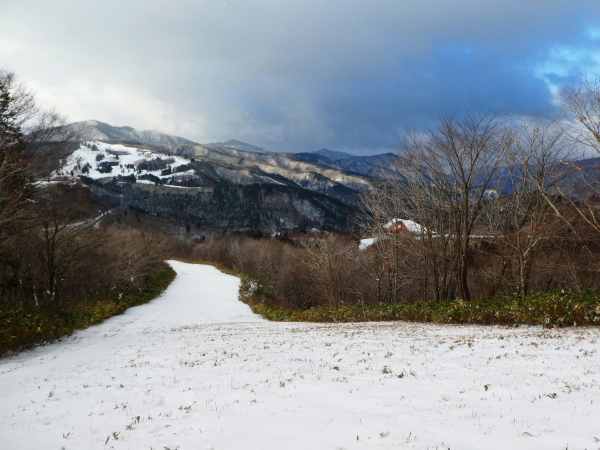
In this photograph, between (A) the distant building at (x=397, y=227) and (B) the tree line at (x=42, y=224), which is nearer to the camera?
(B) the tree line at (x=42, y=224)

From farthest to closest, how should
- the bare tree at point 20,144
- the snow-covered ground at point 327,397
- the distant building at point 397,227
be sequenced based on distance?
1. the distant building at point 397,227
2. the bare tree at point 20,144
3. the snow-covered ground at point 327,397

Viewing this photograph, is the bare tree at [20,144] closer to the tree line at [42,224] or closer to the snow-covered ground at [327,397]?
the tree line at [42,224]

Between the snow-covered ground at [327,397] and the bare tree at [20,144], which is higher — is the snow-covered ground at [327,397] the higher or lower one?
the lower one

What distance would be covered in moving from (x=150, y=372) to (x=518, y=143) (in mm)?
17579

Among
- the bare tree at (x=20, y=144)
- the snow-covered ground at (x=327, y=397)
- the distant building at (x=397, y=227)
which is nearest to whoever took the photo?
the snow-covered ground at (x=327, y=397)

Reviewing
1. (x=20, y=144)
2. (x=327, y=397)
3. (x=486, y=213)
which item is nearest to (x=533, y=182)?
(x=486, y=213)

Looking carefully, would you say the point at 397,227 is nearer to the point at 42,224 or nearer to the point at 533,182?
the point at 533,182

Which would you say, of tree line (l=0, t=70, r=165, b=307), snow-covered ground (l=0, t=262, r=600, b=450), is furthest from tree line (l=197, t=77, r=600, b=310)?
tree line (l=0, t=70, r=165, b=307)

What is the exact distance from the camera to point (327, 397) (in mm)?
5422

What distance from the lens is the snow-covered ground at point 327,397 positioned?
4.02 metres

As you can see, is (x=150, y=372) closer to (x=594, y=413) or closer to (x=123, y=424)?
(x=123, y=424)

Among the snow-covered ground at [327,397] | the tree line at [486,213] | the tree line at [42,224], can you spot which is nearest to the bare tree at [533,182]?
the tree line at [486,213]

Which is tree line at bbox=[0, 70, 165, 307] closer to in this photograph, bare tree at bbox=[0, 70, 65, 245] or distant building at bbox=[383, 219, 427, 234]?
bare tree at bbox=[0, 70, 65, 245]

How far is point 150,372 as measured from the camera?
8055 millimetres
